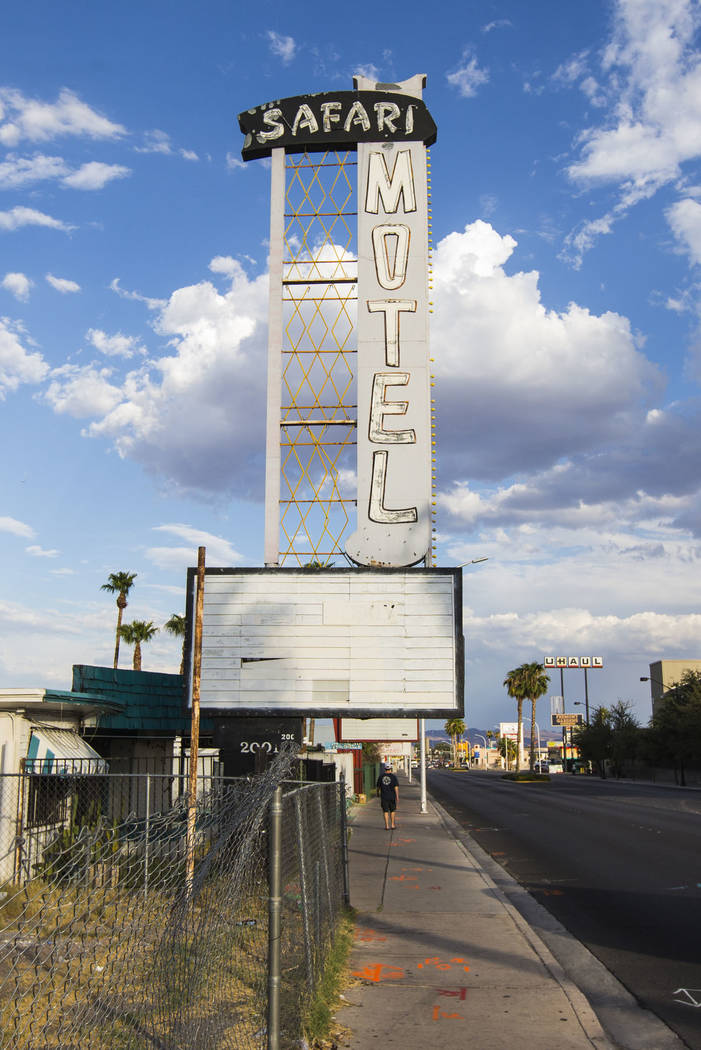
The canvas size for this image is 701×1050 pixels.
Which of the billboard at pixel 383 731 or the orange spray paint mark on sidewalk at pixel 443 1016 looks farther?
the billboard at pixel 383 731

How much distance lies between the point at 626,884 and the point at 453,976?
22.9ft

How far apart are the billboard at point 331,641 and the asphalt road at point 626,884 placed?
399 cm

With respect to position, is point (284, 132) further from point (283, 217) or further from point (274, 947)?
point (274, 947)

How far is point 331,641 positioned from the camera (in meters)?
17.3

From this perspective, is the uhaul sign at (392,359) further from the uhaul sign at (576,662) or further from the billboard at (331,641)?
the uhaul sign at (576,662)

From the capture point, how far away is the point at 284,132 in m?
21.5

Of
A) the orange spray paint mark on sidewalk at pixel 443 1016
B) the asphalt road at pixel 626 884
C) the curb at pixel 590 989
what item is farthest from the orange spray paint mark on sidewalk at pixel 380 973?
the asphalt road at pixel 626 884

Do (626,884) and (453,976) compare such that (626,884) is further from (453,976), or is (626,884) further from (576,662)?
(576,662)

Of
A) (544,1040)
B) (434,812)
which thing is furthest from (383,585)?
(434,812)

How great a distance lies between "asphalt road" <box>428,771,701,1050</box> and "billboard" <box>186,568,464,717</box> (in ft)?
13.1

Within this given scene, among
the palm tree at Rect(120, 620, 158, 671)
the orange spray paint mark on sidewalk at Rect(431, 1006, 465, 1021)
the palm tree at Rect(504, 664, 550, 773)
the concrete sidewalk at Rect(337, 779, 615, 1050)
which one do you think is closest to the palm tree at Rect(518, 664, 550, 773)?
the palm tree at Rect(504, 664, 550, 773)

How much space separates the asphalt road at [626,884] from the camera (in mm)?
8617

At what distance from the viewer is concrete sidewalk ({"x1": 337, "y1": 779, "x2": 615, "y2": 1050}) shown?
691cm

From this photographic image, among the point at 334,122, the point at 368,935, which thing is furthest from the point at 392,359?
the point at 368,935
